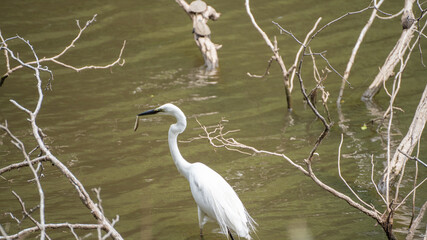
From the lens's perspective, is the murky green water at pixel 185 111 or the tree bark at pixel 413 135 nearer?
the tree bark at pixel 413 135

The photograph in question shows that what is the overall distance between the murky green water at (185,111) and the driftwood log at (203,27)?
0.95 feet

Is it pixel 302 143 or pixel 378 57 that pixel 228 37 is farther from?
pixel 302 143

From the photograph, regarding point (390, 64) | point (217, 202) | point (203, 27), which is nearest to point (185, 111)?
point (203, 27)

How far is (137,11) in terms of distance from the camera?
1247 cm

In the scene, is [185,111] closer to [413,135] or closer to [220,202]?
[220,202]

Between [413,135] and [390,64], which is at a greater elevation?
[413,135]

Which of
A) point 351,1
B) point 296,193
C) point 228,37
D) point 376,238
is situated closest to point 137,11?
point 228,37

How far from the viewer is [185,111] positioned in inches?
337

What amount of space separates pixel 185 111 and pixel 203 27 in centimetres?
174

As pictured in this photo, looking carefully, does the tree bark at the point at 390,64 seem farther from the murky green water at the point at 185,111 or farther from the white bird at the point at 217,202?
the white bird at the point at 217,202

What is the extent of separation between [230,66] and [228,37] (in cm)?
128

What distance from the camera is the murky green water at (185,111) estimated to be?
6.10m

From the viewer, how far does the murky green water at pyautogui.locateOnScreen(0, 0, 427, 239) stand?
610 centimetres

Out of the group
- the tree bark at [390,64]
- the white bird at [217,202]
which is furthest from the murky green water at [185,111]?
the white bird at [217,202]
